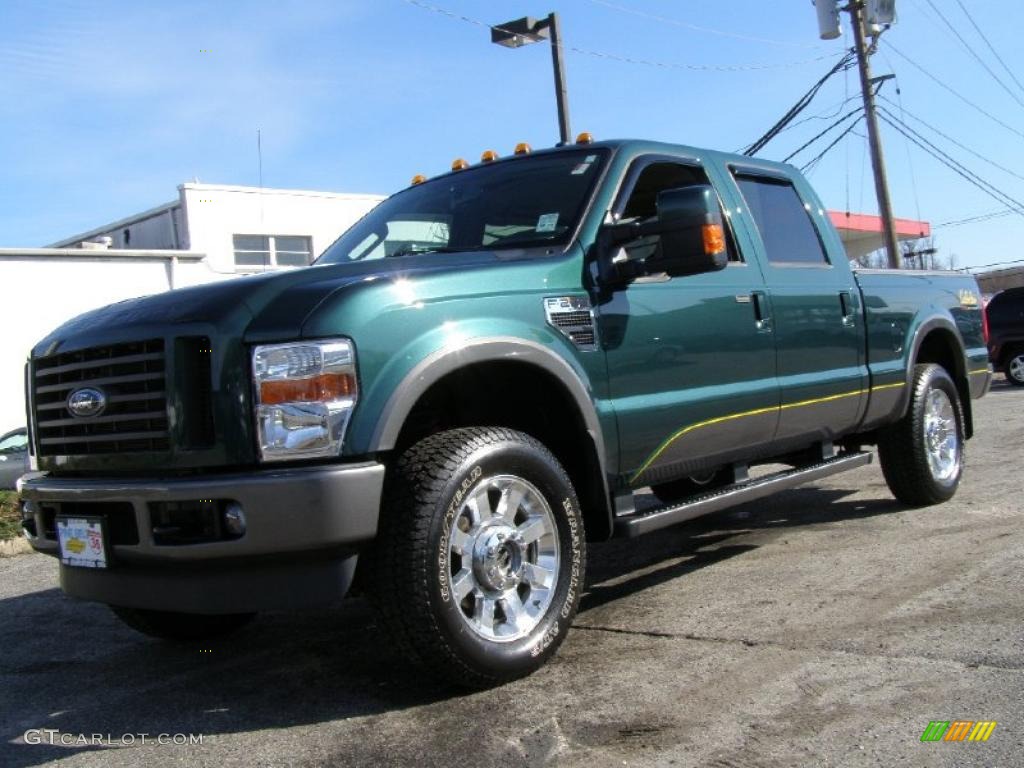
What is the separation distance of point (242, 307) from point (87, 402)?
2.42 feet

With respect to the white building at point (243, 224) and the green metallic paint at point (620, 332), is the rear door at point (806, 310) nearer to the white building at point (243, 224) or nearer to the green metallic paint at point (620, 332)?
the green metallic paint at point (620, 332)

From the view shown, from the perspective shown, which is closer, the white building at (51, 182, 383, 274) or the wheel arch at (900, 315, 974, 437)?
the wheel arch at (900, 315, 974, 437)

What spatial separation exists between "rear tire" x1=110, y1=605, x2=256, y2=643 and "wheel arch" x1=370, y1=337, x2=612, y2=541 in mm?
1350

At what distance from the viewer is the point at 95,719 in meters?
3.69

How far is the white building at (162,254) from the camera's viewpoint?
21438mm

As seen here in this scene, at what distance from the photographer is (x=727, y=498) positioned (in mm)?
4707

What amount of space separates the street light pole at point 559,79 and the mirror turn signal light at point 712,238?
33.1 feet

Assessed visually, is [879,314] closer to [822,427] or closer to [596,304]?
[822,427]

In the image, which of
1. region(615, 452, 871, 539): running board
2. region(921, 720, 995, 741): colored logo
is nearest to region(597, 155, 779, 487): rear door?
region(615, 452, 871, 539): running board

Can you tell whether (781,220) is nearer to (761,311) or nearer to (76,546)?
(761,311)

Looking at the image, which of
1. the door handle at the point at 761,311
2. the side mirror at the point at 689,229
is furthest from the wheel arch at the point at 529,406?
the door handle at the point at 761,311

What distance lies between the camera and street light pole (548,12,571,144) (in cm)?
1397

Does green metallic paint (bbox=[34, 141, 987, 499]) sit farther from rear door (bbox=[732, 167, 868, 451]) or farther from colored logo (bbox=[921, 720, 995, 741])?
colored logo (bbox=[921, 720, 995, 741])

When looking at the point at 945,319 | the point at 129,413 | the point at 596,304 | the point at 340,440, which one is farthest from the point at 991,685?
the point at 945,319
